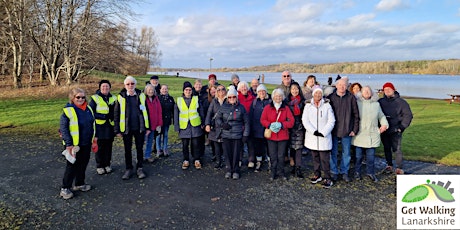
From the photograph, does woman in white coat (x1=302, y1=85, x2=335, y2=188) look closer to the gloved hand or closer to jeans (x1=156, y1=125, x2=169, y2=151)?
the gloved hand

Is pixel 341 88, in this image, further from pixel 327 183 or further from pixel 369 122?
pixel 327 183

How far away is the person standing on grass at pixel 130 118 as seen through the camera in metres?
5.64

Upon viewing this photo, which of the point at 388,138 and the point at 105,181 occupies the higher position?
the point at 388,138

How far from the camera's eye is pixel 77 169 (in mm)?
5082

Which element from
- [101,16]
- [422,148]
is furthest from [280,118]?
[101,16]

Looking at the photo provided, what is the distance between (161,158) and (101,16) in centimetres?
1915

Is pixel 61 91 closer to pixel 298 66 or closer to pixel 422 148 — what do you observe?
pixel 422 148

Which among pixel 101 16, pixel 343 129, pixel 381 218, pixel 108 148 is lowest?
pixel 381 218

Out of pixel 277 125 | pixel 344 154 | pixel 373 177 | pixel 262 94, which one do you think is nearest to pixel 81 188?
pixel 277 125

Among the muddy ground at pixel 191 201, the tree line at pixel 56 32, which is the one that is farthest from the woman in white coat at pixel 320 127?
the tree line at pixel 56 32

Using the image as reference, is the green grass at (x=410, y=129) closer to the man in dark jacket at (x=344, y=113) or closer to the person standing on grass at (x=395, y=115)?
the person standing on grass at (x=395, y=115)

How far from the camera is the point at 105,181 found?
5.70 metres

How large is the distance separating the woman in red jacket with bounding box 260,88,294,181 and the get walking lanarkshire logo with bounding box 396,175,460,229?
8.63ft

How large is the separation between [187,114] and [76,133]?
233cm
